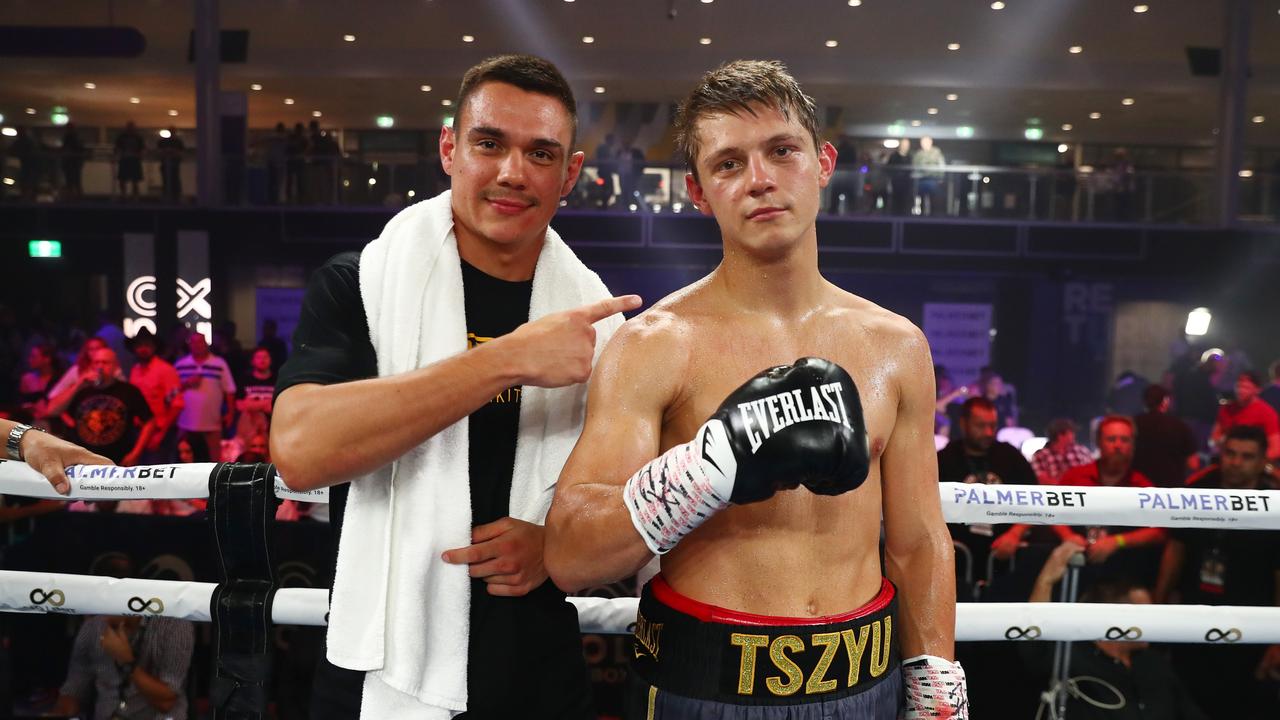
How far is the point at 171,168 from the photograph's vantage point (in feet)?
48.9

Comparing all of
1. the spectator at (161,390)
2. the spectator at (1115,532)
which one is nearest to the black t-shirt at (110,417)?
the spectator at (161,390)

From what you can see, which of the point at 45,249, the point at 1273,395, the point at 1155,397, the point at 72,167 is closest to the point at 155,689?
the point at 1155,397

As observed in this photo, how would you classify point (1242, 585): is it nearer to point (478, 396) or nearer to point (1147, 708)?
point (1147, 708)

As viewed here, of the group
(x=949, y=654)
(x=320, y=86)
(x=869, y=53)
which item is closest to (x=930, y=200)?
(x=869, y=53)

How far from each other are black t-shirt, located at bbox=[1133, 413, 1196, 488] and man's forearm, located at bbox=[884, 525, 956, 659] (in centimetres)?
585

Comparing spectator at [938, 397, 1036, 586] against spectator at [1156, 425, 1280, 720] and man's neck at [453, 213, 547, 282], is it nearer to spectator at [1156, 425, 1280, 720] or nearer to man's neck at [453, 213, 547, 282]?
spectator at [1156, 425, 1280, 720]

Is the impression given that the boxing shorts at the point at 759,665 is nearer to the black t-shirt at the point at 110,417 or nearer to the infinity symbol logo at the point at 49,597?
the infinity symbol logo at the point at 49,597

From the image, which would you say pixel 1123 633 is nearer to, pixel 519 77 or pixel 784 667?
pixel 784 667

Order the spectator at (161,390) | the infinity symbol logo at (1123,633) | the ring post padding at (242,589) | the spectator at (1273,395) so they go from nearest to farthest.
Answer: the ring post padding at (242,589), the infinity symbol logo at (1123,633), the spectator at (161,390), the spectator at (1273,395)

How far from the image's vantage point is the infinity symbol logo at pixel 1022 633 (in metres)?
2.29

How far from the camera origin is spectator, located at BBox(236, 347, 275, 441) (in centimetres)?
728

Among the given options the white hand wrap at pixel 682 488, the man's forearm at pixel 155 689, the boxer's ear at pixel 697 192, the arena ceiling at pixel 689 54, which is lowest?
the man's forearm at pixel 155 689

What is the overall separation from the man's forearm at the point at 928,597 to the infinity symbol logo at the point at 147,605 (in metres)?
1.66

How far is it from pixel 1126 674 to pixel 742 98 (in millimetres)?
3061
